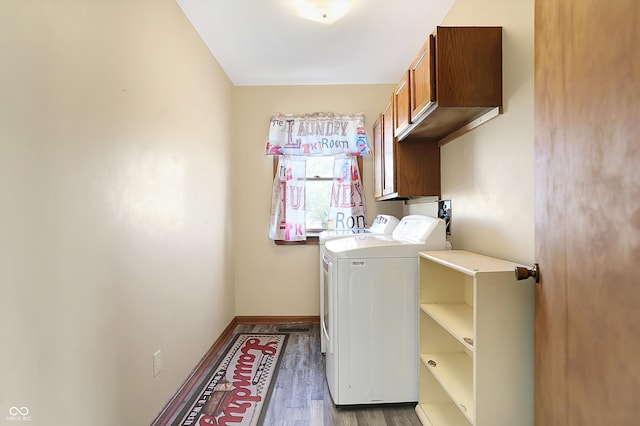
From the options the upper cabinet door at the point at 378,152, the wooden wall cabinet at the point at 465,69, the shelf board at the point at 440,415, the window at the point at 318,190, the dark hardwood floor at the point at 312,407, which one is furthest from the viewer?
the window at the point at 318,190

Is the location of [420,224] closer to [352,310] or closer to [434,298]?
[434,298]

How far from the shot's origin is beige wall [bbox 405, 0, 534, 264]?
1333 mm

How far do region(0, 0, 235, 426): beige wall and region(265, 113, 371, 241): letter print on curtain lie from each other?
1173 mm

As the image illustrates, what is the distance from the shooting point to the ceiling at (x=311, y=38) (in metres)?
2.10

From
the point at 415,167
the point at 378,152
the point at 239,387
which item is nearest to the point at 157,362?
the point at 239,387

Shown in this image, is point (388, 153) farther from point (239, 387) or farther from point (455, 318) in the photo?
point (239, 387)

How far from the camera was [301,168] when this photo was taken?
10.9 feet

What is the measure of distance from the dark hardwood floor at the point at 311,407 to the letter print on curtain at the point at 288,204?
1197mm

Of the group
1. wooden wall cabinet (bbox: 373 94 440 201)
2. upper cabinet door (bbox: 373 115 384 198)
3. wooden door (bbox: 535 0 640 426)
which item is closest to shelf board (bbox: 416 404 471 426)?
wooden door (bbox: 535 0 640 426)

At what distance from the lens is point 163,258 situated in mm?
1788

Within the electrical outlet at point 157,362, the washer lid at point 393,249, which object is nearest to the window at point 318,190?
the washer lid at point 393,249

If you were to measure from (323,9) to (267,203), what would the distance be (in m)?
1.89

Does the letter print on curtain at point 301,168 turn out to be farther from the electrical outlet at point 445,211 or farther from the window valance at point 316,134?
the electrical outlet at point 445,211

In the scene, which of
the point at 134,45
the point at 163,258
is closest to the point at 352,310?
the point at 163,258
